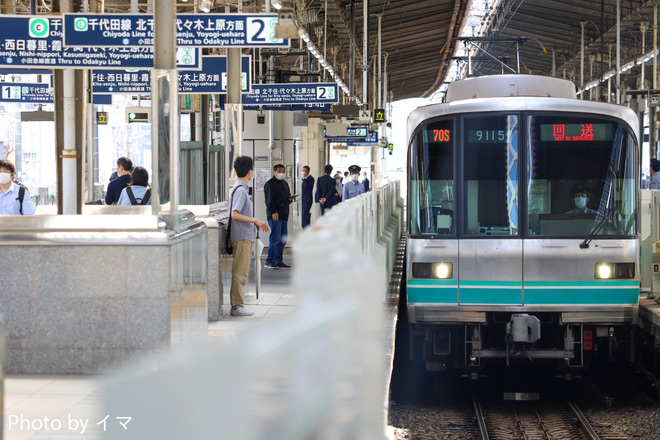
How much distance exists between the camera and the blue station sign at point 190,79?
1348 cm

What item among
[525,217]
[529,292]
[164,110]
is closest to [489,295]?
[529,292]

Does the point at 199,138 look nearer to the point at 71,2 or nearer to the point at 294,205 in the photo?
the point at 294,205

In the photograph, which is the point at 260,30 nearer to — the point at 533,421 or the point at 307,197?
the point at 533,421

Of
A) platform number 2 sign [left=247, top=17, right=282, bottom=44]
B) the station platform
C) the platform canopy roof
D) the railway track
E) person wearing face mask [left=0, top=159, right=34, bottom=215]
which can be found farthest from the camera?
the platform canopy roof

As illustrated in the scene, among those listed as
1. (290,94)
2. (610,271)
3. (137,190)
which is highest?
(290,94)

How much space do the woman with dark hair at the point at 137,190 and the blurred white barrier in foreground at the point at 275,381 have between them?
7.05 metres

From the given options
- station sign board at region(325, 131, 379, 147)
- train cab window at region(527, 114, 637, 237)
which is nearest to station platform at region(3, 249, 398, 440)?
train cab window at region(527, 114, 637, 237)

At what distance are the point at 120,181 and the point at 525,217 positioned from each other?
524cm

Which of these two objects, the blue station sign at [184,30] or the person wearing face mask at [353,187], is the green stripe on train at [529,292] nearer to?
the blue station sign at [184,30]

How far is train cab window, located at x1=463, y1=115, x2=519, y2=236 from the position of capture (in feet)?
29.2

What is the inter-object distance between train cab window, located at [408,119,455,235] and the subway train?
0.4 inches

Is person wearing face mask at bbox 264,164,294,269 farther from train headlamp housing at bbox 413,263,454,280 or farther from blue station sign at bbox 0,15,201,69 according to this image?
train headlamp housing at bbox 413,263,454,280

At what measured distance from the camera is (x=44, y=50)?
1048 centimetres

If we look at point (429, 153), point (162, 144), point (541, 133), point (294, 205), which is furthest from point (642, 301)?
point (294, 205)
